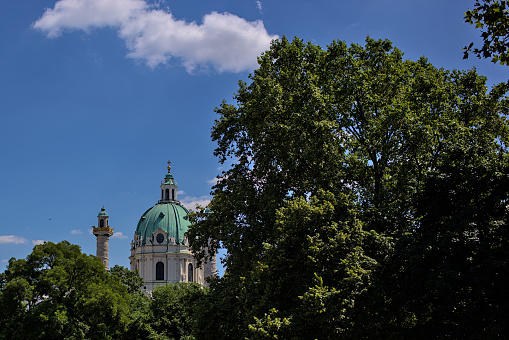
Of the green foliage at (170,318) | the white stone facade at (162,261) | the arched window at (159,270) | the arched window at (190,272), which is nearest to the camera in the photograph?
the green foliage at (170,318)

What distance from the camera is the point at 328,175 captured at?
21453 millimetres

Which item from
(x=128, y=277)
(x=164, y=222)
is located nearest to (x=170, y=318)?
(x=128, y=277)

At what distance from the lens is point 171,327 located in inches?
1785

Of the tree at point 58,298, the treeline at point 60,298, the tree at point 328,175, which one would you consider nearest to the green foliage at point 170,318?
the treeline at point 60,298

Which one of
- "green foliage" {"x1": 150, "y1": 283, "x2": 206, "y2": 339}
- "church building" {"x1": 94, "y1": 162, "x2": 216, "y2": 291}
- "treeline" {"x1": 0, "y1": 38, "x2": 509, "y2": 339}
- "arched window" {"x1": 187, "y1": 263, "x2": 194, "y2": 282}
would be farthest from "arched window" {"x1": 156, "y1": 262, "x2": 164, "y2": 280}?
"treeline" {"x1": 0, "y1": 38, "x2": 509, "y2": 339}

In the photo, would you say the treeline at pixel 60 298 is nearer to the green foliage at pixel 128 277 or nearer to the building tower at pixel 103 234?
the green foliage at pixel 128 277

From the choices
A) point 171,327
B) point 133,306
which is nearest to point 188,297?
point 171,327

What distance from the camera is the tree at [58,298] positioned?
34.9 metres

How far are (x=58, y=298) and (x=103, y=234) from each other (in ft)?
157

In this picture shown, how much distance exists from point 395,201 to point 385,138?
2821 millimetres

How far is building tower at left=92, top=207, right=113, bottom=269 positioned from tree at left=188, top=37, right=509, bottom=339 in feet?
202

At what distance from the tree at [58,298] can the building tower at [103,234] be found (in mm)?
43860

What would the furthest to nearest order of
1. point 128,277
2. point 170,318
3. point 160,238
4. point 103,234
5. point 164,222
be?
1. point 164,222
2. point 160,238
3. point 103,234
4. point 128,277
5. point 170,318

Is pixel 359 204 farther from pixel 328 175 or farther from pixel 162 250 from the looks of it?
pixel 162 250
